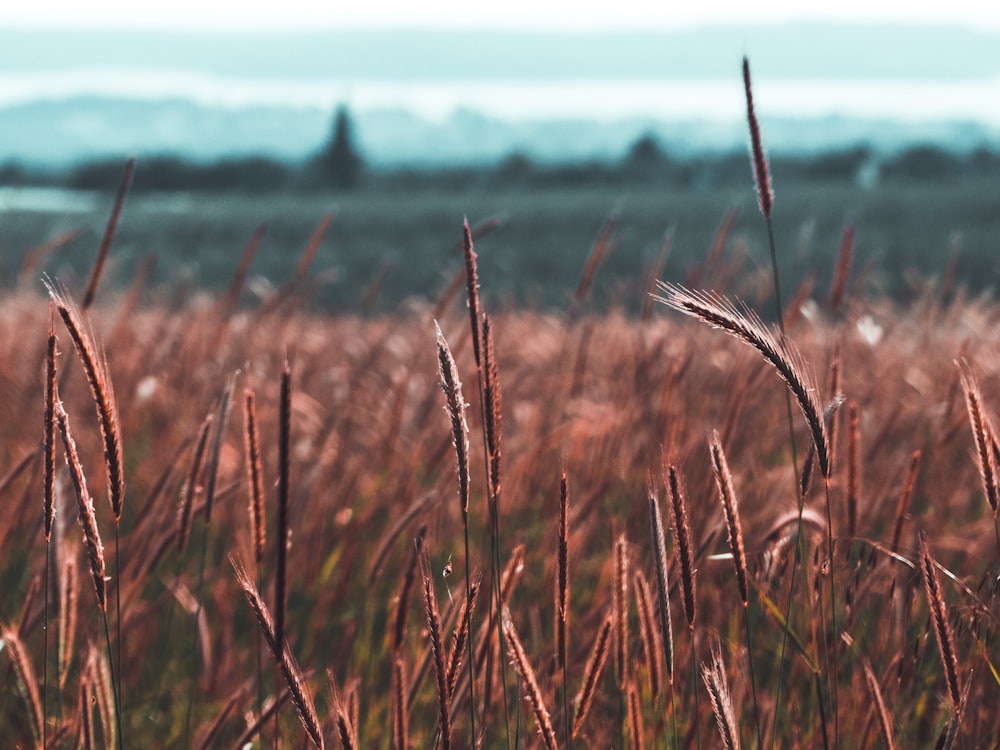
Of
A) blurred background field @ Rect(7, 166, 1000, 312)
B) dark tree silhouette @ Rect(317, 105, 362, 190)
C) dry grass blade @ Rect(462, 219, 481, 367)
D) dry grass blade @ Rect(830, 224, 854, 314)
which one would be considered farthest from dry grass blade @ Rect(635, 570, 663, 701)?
dark tree silhouette @ Rect(317, 105, 362, 190)

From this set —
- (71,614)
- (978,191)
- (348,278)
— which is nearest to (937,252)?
(348,278)

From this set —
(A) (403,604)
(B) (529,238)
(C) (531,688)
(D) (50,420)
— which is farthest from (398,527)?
(B) (529,238)

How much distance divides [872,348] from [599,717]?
3235 mm

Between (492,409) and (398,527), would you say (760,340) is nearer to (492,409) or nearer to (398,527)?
(492,409)

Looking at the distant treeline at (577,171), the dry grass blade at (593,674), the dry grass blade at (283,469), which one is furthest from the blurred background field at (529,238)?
the distant treeline at (577,171)

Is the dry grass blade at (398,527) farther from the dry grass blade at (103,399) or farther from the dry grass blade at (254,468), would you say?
the dry grass blade at (103,399)

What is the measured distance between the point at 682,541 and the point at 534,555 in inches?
63.6

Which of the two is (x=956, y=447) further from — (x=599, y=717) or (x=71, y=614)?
(x=71, y=614)

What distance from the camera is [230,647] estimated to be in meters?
2.18

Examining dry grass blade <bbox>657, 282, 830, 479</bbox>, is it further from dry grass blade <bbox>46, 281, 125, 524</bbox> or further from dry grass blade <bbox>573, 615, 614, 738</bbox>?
dry grass blade <bbox>46, 281, 125, 524</bbox>

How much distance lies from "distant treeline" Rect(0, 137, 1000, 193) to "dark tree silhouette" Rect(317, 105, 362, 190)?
59 millimetres

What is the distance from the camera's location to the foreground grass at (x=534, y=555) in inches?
58.4

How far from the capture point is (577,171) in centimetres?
5859

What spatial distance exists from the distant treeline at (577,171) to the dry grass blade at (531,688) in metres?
54.2
